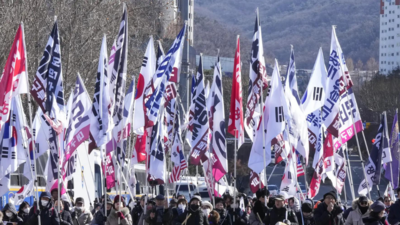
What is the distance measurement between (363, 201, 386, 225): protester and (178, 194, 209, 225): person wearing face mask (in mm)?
3491

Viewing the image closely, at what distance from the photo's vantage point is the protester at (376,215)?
1349 centimetres

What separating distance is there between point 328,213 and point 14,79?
5.90 metres

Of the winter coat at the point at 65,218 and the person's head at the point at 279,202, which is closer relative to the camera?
the person's head at the point at 279,202

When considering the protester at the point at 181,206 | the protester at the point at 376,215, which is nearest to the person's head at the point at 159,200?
the protester at the point at 181,206

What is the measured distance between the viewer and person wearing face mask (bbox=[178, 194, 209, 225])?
52.9ft

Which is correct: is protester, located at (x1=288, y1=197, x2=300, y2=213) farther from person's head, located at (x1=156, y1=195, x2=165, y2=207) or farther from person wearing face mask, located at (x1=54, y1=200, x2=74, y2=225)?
person wearing face mask, located at (x1=54, y1=200, x2=74, y2=225)

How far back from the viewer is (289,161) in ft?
72.3

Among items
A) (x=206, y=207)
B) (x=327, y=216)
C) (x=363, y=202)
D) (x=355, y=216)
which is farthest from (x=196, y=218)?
(x=363, y=202)

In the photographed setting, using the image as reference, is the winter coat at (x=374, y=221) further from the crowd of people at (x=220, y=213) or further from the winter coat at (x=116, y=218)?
the winter coat at (x=116, y=218)

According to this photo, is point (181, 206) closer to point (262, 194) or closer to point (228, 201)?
point (228, 201)

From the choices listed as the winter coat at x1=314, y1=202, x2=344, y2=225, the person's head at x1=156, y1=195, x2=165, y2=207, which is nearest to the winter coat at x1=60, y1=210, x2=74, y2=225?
the person's head at x1=156, y1=195, x2=165, y2=207

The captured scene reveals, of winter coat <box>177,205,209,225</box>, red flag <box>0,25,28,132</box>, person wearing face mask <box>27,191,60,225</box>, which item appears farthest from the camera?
red flag <box>0,25,28,132</box>

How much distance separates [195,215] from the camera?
16.2 meters

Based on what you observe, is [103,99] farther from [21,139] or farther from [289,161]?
[289,161]
